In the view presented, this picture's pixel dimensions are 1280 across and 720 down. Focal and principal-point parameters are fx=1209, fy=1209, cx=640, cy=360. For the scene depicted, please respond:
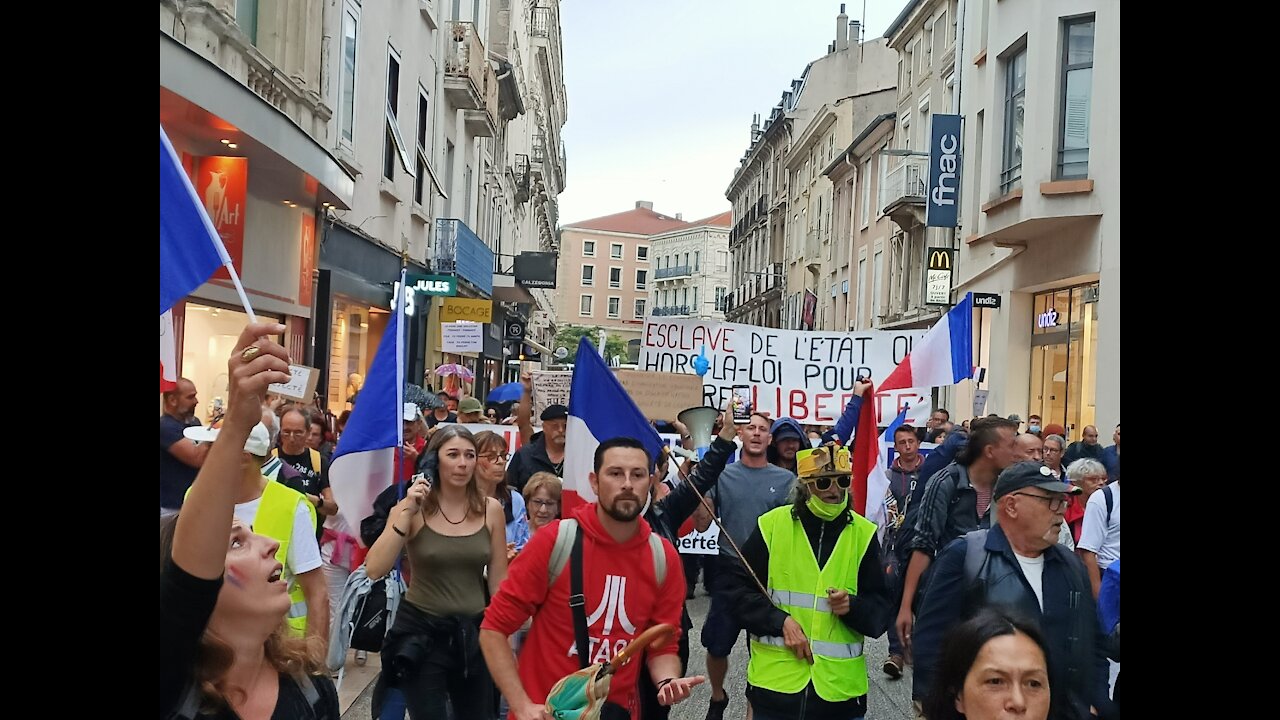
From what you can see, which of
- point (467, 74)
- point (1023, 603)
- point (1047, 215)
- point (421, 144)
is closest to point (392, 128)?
point (421, 144)

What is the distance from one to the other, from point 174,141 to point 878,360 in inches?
286

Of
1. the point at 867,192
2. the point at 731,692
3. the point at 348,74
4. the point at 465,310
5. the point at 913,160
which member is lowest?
the point at 731,692

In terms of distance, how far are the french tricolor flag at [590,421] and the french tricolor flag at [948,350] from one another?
175 inches

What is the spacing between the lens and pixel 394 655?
559 centimetres

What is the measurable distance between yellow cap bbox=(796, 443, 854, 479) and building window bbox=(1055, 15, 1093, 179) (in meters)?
15.1

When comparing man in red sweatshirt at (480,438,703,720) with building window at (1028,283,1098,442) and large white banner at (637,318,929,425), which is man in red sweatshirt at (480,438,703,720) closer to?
large white banner at (637,318,929,425)

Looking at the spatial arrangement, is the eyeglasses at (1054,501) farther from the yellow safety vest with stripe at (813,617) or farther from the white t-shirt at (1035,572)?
the yellow safety vest with stripe at (813,617)

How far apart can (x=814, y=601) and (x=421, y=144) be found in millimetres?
21293

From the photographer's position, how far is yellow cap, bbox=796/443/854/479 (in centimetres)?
538

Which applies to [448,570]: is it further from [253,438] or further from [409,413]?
[409,413]

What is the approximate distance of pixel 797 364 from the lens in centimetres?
1191

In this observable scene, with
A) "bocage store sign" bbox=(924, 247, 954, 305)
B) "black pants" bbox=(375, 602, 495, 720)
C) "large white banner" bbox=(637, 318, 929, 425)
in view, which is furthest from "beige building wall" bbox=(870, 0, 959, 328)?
"black pants" bbox=(375, 602, 495, 720)
